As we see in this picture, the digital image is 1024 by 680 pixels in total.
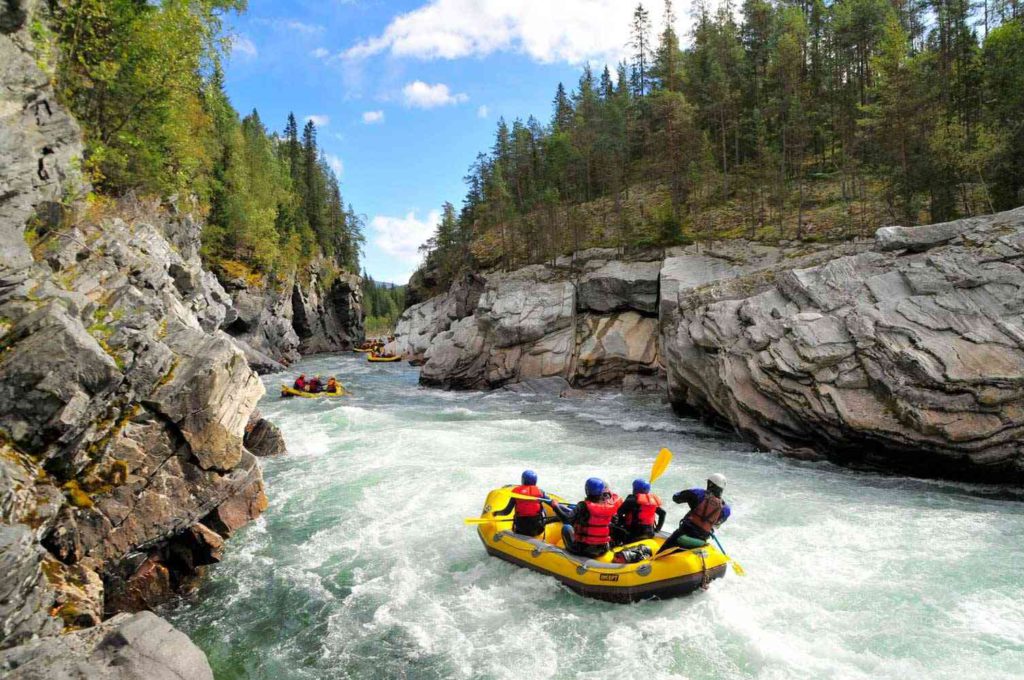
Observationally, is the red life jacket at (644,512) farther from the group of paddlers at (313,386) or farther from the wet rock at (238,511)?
the group of paddlers at (313,386)

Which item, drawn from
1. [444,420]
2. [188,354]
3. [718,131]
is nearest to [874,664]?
[188,354]

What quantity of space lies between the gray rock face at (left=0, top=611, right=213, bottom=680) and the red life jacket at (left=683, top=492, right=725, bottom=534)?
6310mm

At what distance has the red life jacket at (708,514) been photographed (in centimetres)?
790

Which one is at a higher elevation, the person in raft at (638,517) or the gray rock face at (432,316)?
the gray rock face at (432,316)

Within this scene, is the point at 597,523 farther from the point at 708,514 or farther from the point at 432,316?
the point at 432,316

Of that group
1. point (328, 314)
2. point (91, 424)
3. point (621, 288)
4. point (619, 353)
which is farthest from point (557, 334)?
point (328, 314)

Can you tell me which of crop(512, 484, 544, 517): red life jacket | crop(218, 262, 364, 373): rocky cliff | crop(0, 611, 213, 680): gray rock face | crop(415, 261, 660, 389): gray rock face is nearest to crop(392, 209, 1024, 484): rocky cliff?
crop(415, 261, 660, 389): gray rock face

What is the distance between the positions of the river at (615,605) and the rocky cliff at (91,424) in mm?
1131

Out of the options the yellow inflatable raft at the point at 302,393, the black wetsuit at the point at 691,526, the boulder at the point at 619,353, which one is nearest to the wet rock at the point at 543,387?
the boulder at the point at 619,353

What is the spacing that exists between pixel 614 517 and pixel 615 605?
1.49 meters

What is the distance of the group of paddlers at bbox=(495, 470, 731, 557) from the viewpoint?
26.0 feet

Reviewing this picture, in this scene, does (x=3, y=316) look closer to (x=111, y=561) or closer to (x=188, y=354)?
(x=188, y=354)

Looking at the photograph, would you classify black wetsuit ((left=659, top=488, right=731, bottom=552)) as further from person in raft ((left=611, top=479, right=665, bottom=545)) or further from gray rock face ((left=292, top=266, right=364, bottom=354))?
gray rock face ((left=292, top=266, right=364, bottom=354))

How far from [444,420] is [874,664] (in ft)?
52.7
